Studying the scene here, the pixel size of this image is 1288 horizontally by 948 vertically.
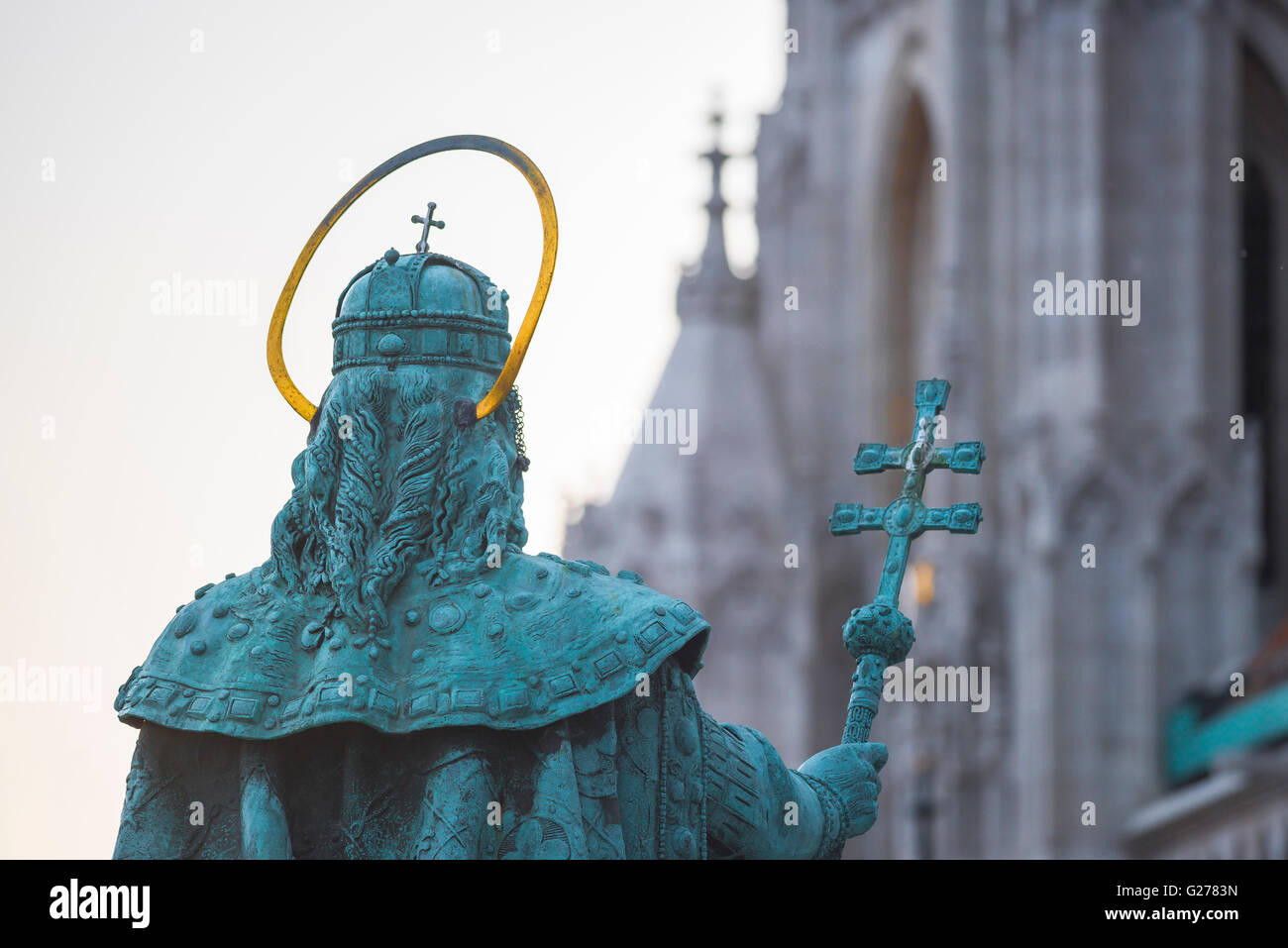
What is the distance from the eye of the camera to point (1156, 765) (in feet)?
183

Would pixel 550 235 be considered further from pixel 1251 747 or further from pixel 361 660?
pixel 1251 747

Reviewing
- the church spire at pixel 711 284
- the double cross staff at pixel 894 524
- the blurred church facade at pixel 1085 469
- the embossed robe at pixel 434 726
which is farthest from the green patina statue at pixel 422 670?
the church spire at pixel 711 284

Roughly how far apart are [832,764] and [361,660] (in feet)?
5.80

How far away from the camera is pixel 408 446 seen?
10594 millimetres

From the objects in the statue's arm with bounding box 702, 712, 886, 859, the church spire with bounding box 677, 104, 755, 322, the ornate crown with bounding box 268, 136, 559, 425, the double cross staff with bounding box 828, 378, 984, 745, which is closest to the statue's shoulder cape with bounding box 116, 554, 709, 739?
the statue's arm with bounding box 702, 712, 886, 859

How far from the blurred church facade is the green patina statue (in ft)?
133

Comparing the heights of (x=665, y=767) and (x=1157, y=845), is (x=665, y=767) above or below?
below


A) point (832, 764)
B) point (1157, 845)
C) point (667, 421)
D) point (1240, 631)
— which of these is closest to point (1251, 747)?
point (1157, 845)

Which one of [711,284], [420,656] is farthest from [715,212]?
[420,656]

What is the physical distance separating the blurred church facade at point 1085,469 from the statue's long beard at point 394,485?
40.7 metres

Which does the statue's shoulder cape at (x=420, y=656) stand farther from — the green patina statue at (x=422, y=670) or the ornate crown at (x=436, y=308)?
the ornate crown at (x=436, y=308)

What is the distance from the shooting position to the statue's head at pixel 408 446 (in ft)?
34.5
